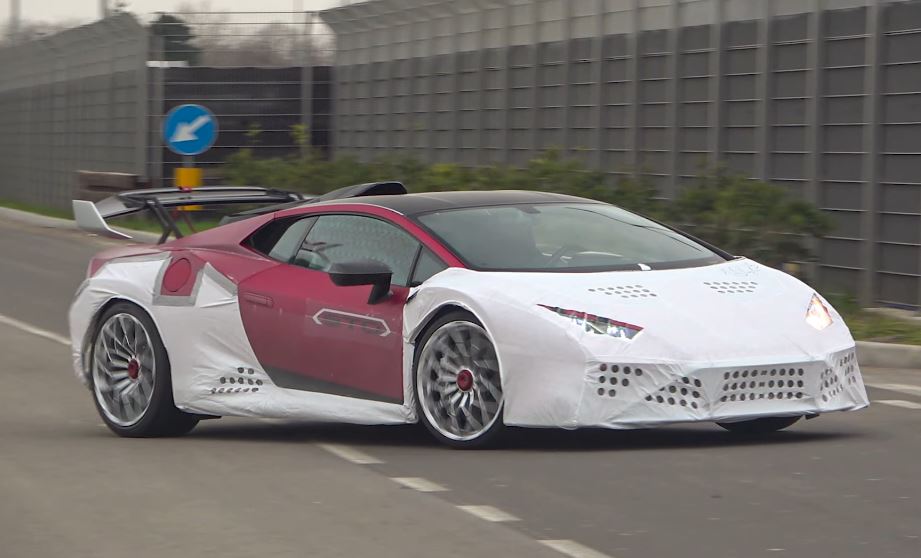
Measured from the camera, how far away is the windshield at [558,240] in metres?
8.66

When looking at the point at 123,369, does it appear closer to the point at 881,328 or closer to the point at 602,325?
the point at 602,325

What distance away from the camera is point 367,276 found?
8.67 metres

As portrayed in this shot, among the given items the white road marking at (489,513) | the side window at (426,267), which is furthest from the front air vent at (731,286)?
the white road marking at (489,513)

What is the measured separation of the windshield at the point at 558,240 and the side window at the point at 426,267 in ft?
0.34

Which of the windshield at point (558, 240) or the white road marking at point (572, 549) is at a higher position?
the windshield at point (558, 240)

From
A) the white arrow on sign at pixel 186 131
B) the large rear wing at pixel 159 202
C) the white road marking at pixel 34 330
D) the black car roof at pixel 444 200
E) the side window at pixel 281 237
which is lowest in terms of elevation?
the white road marking at pixel 34 330

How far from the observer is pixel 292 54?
34.7 meters

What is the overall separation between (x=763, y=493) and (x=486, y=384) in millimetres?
1572

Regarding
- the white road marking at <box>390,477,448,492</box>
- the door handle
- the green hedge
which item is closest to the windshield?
the door handle

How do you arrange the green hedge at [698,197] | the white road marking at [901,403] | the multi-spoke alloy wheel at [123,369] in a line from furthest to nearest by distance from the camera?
the green hedge at [698,197] → the white road marking at [901,403] → the multi-spoke alloy wheel at [123,369]

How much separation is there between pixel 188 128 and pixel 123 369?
53.7 ft

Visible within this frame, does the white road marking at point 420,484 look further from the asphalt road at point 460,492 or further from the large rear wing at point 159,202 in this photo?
the large rear wing at point 159,202

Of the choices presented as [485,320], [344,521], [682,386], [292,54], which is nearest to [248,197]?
[485,320]

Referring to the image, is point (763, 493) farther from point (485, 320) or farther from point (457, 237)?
point (457, 237)
